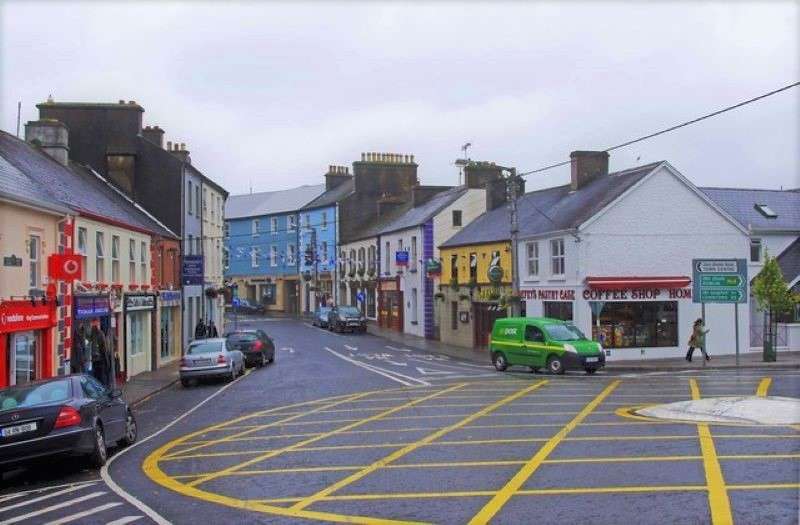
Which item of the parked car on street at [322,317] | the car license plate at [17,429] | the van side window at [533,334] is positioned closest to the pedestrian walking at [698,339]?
the van side window at [533,334]

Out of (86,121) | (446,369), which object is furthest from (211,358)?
(86,121)

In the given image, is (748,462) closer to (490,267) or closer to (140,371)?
(140,371)

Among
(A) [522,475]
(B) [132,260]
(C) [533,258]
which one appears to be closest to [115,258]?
(B) [132,260]

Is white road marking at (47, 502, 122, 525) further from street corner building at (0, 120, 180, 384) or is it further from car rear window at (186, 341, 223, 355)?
car rear window at (186, 341, 223, 355)

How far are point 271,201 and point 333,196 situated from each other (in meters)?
15.6

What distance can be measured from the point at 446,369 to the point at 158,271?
13.4m

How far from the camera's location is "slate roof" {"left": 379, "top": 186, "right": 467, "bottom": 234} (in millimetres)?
52031

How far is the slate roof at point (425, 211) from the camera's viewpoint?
52031mm

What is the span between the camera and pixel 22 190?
20766mm

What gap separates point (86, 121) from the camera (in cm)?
3853

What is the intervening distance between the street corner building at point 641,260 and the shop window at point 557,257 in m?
0.04

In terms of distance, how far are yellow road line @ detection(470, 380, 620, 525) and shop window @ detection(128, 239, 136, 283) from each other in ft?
65.8

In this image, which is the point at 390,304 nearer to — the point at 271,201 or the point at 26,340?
the point at 271,201

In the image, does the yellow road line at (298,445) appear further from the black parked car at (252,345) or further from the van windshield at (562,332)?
the black parked car at (252,345)
